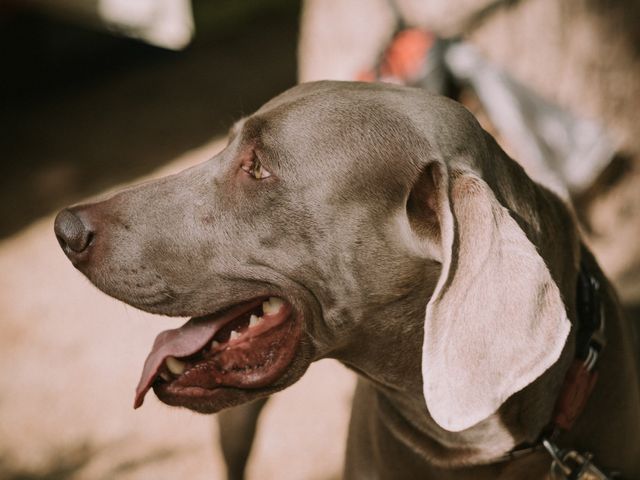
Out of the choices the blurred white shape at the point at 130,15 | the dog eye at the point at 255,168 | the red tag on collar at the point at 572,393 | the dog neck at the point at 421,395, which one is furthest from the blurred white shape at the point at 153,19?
the red tag on collar at the point at 572,393

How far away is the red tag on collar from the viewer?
204cm

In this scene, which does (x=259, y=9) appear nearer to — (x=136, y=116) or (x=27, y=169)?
(x=136, y=116)

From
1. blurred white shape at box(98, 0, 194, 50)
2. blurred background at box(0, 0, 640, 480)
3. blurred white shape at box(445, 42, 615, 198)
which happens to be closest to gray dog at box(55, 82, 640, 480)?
blurred background at box(0, 0, 640, 480)

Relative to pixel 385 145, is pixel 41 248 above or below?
below

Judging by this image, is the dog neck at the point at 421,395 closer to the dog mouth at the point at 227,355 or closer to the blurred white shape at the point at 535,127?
the dog mouth at the point at 227,355

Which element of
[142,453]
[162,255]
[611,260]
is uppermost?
[162,255]

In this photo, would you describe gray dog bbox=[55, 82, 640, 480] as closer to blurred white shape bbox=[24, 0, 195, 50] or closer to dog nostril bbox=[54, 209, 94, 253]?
dog nostril bbox=[54, 209, 94, 253]

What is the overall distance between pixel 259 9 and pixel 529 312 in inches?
311

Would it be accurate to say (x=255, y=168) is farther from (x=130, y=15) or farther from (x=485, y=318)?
(x=130, y=15)

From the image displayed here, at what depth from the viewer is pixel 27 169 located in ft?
19.5

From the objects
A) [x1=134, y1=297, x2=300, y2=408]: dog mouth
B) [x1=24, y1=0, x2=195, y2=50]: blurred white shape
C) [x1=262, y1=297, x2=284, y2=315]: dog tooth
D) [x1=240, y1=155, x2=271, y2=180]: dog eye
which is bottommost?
[x1=24, y1=0, x2=195, y2=50]: blurred white shape

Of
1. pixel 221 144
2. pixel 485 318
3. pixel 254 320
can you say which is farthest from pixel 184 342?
pixel 221 144

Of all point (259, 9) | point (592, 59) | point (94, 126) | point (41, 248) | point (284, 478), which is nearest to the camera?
point (284, 478)

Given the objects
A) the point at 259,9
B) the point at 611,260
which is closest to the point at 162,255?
the point at 611,260
